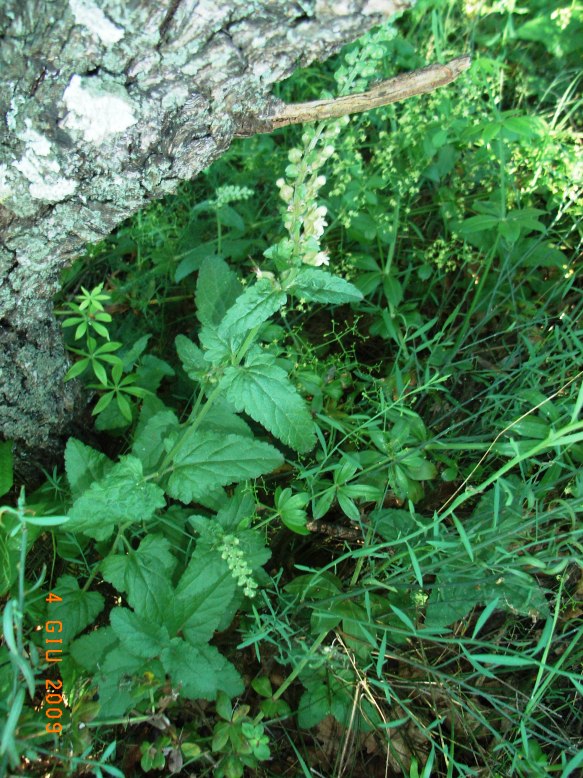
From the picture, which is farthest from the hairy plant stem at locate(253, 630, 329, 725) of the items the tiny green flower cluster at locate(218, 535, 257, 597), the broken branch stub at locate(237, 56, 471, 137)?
the broken branch stub at locate(237, 56, 471, 137)

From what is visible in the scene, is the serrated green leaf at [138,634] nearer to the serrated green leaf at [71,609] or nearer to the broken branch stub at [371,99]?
the serrated green leaf at [71,609]

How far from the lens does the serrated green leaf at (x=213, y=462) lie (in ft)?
5.88

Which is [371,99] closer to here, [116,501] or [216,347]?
[216,347]

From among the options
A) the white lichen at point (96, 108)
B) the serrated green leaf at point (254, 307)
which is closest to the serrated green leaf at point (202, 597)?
the serrated green leaf at point (254, 307)

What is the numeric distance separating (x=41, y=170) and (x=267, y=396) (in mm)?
776

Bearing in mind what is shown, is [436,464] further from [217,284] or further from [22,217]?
[22,217]

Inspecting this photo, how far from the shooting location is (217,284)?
2.14 m

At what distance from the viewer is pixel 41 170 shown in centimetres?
153

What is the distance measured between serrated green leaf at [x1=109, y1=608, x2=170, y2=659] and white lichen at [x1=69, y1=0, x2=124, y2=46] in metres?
1.39

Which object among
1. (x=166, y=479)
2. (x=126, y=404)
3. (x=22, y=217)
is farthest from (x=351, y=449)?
(x=22, y=217)

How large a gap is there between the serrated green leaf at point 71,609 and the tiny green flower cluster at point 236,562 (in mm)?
409
